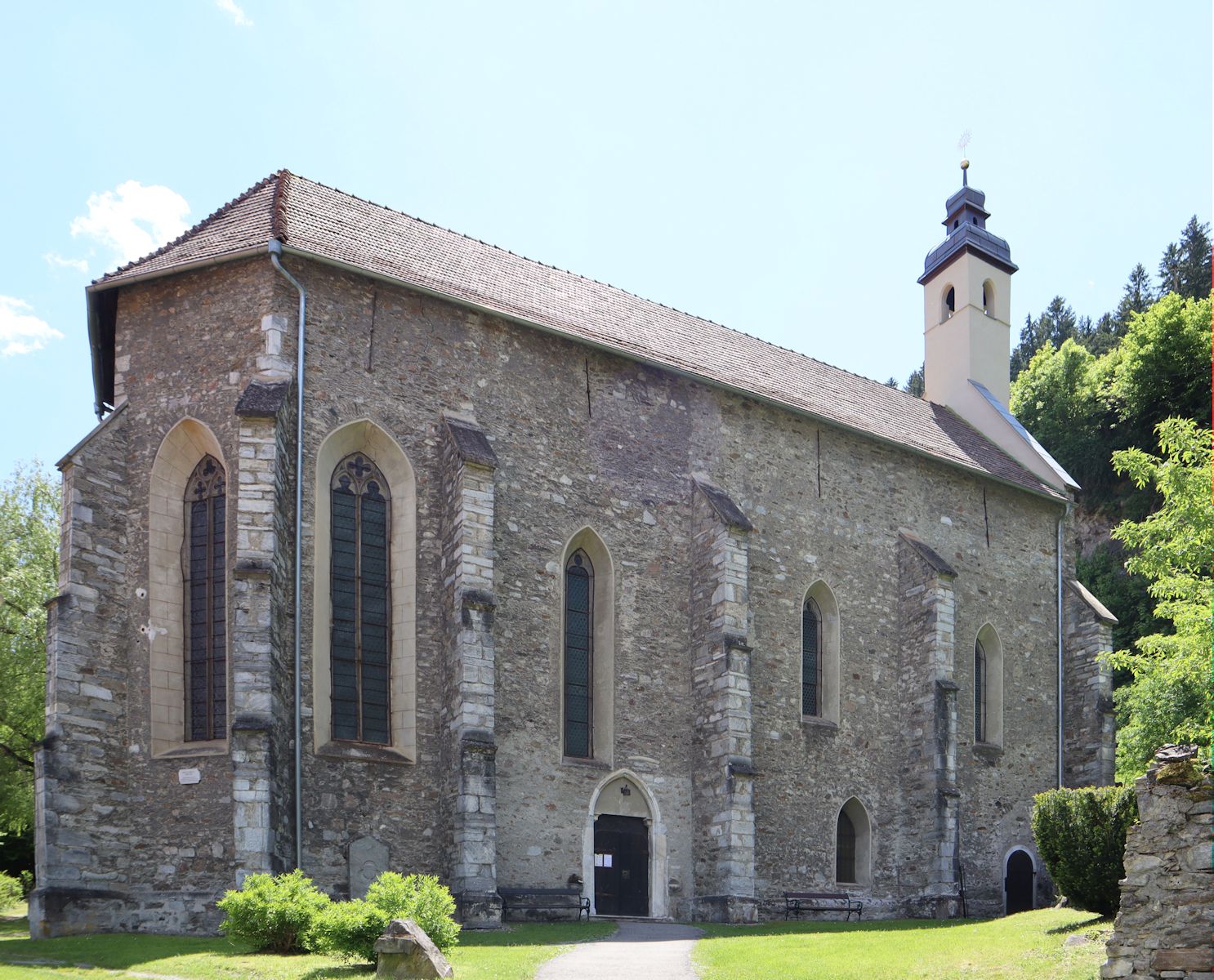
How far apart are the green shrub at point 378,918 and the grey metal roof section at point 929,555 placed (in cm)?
1482

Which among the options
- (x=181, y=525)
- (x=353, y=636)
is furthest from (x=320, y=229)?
(x=353, y=636)

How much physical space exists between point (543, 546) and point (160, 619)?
6292mm

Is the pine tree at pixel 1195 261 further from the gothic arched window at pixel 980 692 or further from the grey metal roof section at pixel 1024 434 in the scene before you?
the gothic arched window at pixel 980 692

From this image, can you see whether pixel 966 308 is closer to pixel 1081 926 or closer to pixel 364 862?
pixel 1081 926

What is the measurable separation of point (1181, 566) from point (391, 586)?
12446 mm

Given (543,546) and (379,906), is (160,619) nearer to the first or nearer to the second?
(543,546)

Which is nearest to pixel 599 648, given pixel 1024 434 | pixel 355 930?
pixel 355 930

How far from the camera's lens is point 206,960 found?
1359cm

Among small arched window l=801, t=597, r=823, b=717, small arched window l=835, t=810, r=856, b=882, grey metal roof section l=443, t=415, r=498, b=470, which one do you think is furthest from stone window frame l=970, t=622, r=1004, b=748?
grey metal roof section l=443, t=415, r=498, b=470

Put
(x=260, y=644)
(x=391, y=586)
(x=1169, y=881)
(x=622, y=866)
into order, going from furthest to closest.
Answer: (x=622, y=866), (x=391, y=586), (x=260, y=644), (x=1169, y=881)

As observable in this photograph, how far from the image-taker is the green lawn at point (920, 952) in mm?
12477

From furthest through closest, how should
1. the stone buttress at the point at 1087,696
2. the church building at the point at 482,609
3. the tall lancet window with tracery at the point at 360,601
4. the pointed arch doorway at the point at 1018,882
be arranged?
the stone buttress at the point at 1087,696 → the pointed arch doorway at the point at 1018,882 → the tall lancet window with tracery at the point at 360,601 → the church building at the point at 482,609

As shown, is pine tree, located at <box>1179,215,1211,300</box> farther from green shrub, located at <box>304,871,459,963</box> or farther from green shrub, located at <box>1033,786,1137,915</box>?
green shrub, located at <box>304,871,459,963</box>

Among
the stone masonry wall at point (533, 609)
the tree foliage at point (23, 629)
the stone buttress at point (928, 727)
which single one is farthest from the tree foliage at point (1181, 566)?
the tree foliage at point (23, 629)
